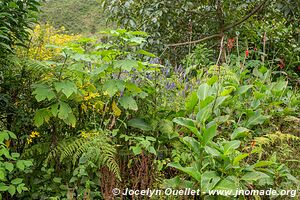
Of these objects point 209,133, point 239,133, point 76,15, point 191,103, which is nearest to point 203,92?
point 191,103

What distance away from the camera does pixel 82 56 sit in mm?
2512

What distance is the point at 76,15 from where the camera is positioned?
26.0 metres

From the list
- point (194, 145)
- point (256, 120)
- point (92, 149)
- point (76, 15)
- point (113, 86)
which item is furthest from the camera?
point (76, 15)

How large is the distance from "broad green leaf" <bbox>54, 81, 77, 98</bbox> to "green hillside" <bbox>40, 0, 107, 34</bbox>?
2094cm

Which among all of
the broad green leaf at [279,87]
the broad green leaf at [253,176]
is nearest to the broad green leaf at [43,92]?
the broad green leaf at [253,176]

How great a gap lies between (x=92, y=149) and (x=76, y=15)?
2482 cm

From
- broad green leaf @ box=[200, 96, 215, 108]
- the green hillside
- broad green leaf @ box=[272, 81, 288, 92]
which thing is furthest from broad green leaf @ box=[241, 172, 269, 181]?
the green hillside

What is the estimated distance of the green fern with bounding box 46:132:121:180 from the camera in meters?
2.39

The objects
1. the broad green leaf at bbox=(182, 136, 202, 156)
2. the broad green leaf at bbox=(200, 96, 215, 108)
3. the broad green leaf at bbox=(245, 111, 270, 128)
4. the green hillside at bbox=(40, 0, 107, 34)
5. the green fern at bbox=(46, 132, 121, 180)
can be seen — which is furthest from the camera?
the green hillside at bbox=(40, 0, 107, 34)

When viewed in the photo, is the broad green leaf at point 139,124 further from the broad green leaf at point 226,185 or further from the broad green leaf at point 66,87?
the broad green leaf at point 226,185

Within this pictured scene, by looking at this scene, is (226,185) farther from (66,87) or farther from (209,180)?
(66,87)

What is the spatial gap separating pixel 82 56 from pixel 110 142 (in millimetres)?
630

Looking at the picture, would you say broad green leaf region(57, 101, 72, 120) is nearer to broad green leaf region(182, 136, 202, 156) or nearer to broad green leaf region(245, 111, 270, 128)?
broad green leaf region(182, 136, 202, 156)

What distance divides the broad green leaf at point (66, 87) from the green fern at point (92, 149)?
1.04 feet
